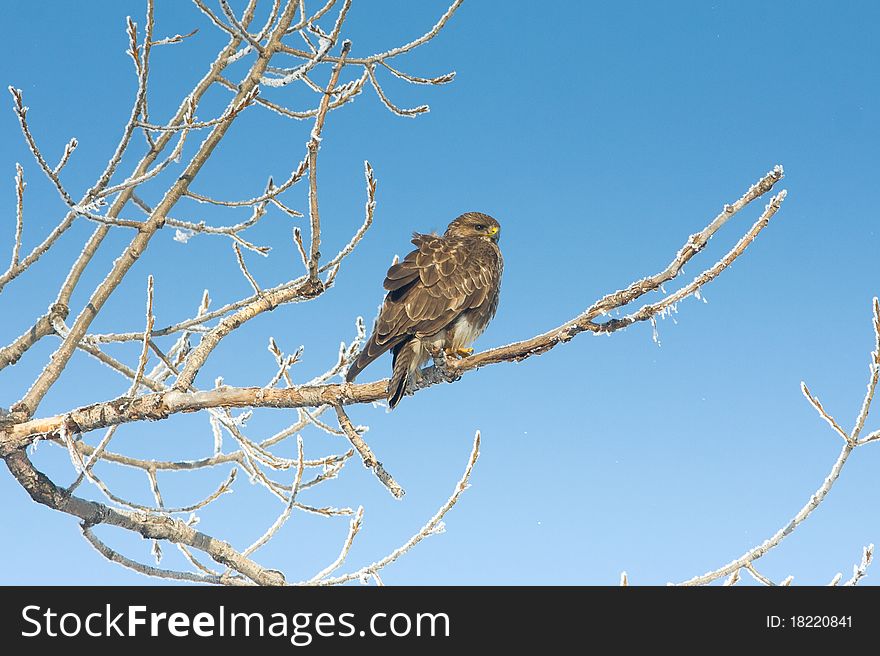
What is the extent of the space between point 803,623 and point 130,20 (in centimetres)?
590

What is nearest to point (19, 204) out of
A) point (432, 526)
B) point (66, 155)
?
point (66, 155)

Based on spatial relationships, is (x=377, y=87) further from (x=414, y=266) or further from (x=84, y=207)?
(x=84, y=207)

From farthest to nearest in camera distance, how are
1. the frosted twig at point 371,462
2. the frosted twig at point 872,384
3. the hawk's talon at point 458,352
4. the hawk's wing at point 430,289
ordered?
1. the hawk's talon at point 458,352
2. the hawk's wing at point 430,289
3. the frosted twig at point 371,462
4. the frosted twig at point 872,384

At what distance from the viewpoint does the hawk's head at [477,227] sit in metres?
8.91

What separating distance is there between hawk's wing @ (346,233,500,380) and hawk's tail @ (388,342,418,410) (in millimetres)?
101

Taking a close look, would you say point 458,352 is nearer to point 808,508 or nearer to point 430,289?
point 430,289

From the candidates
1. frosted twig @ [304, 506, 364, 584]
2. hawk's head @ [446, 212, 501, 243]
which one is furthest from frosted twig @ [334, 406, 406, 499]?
hawk's head @ [446, 212, 501, 243]

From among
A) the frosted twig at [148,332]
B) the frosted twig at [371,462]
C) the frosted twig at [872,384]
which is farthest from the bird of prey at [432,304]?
the frosted twig at [872,384]

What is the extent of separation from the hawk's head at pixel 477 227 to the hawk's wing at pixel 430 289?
39.3 inches

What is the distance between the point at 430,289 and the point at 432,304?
0.63ft

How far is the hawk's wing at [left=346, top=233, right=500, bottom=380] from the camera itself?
643 cm

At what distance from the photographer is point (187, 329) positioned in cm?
720

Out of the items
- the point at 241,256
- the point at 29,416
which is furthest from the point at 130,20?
the point at 29,416

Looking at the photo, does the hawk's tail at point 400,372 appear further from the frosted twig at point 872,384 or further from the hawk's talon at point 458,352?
the frosted twig at point 872,384
